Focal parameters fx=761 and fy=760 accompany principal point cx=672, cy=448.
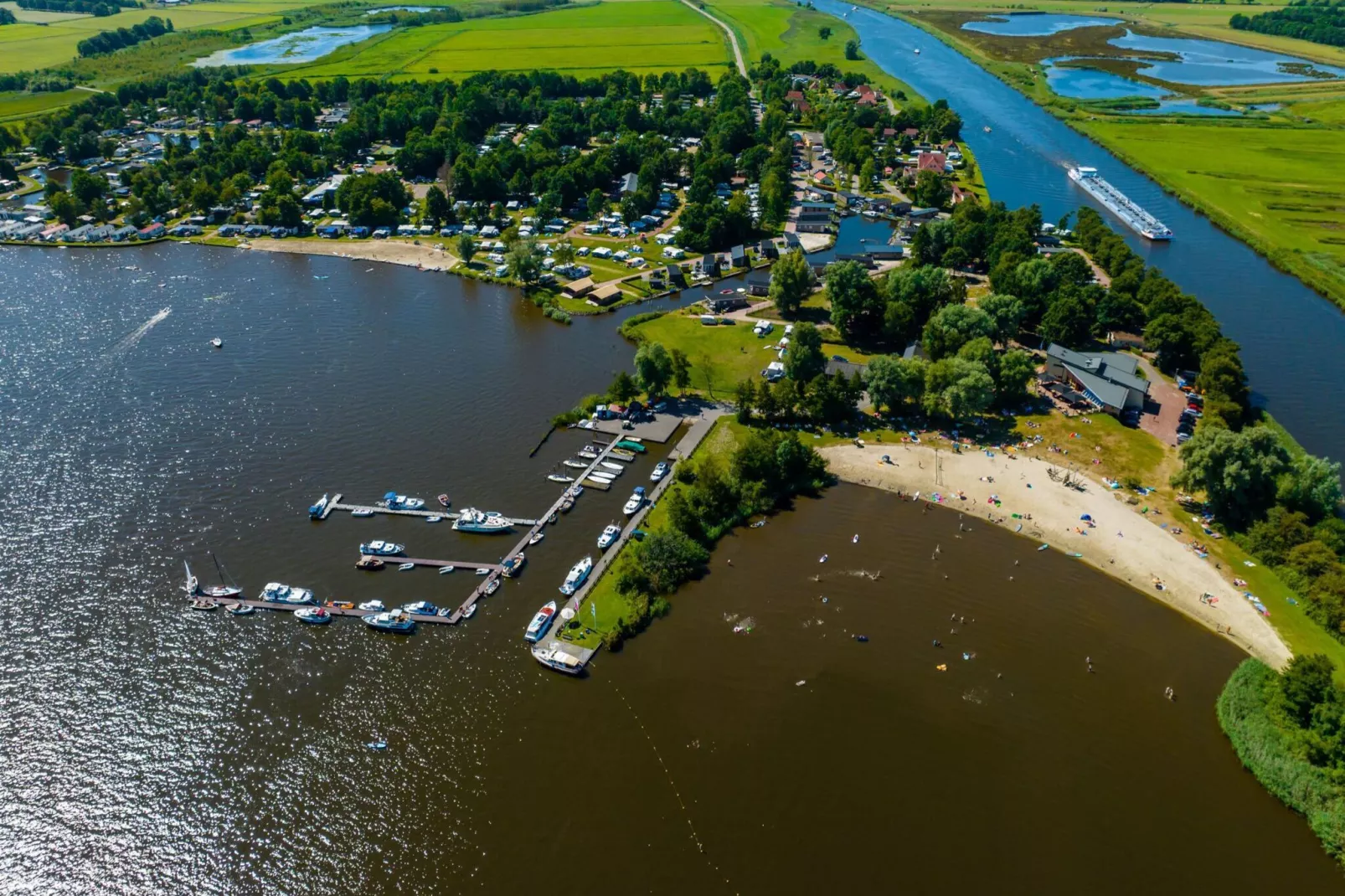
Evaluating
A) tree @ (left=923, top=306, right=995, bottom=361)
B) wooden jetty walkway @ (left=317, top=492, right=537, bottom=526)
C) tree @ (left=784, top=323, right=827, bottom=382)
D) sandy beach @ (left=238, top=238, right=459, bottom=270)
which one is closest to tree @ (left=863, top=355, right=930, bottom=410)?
tree @ (left=784, top=323, right=827, bottom=382)

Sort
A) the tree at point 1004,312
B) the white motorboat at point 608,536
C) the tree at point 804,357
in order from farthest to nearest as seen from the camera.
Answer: the tree at point 1004,312, the tree at point 804,357, the white motorboat at point 608,536

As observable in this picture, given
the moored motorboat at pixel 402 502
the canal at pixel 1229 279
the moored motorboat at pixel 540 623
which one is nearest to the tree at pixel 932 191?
the canal at pixel 1229 279

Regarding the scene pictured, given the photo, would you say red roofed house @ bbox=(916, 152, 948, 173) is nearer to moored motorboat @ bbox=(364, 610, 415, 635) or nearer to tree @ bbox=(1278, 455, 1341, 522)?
tree @ bbox=(1278, 455, 1341, 522)

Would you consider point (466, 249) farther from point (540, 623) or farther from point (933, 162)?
point (933, 162)

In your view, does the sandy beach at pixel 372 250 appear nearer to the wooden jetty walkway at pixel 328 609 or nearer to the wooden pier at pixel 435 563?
the wooden pier at pixel 435 563

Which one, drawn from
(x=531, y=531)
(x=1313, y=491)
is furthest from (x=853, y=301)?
(x=531, y=531)

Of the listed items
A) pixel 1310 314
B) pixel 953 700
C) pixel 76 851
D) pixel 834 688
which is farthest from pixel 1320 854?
pixel 1310 314
